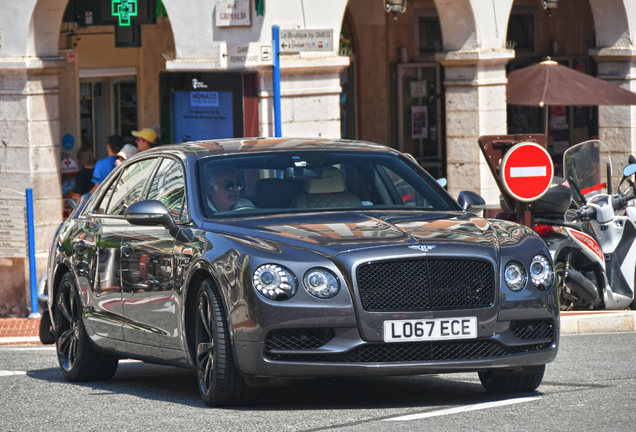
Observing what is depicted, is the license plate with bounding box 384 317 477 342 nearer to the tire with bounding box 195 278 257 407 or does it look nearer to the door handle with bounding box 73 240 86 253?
the tire with bounding box 195 278 257 407

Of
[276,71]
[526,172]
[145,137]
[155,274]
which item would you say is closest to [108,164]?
[145,137]

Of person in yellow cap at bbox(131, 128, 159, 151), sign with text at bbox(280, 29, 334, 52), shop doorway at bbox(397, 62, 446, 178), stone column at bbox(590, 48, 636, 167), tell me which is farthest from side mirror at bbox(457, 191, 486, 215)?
shop doorway at bbox(397, 62, 446, 178)

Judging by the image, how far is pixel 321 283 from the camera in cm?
617

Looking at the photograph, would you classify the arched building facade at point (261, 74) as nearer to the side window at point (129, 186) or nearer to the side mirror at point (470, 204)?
the side window at point (129, 186)

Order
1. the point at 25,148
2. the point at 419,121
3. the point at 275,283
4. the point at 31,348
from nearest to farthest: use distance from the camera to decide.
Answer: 1. the point at 275,283
2. the point at 31,348
3. the point at 25,148
4. the point at 419,121

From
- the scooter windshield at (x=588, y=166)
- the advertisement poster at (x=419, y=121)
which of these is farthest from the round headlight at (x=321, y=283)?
the advertisement poster at (x=419, y=121)

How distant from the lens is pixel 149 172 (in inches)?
316

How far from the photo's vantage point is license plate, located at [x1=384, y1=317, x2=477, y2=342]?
622 centimetres

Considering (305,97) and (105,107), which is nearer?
(305,97)

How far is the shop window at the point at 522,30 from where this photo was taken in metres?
22.7

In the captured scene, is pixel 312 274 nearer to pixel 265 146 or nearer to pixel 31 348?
pixel 265 146

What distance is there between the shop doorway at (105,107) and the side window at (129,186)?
11.0 metres

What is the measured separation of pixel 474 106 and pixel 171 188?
378 inches

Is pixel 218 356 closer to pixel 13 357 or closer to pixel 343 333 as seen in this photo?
pixel 343 333
